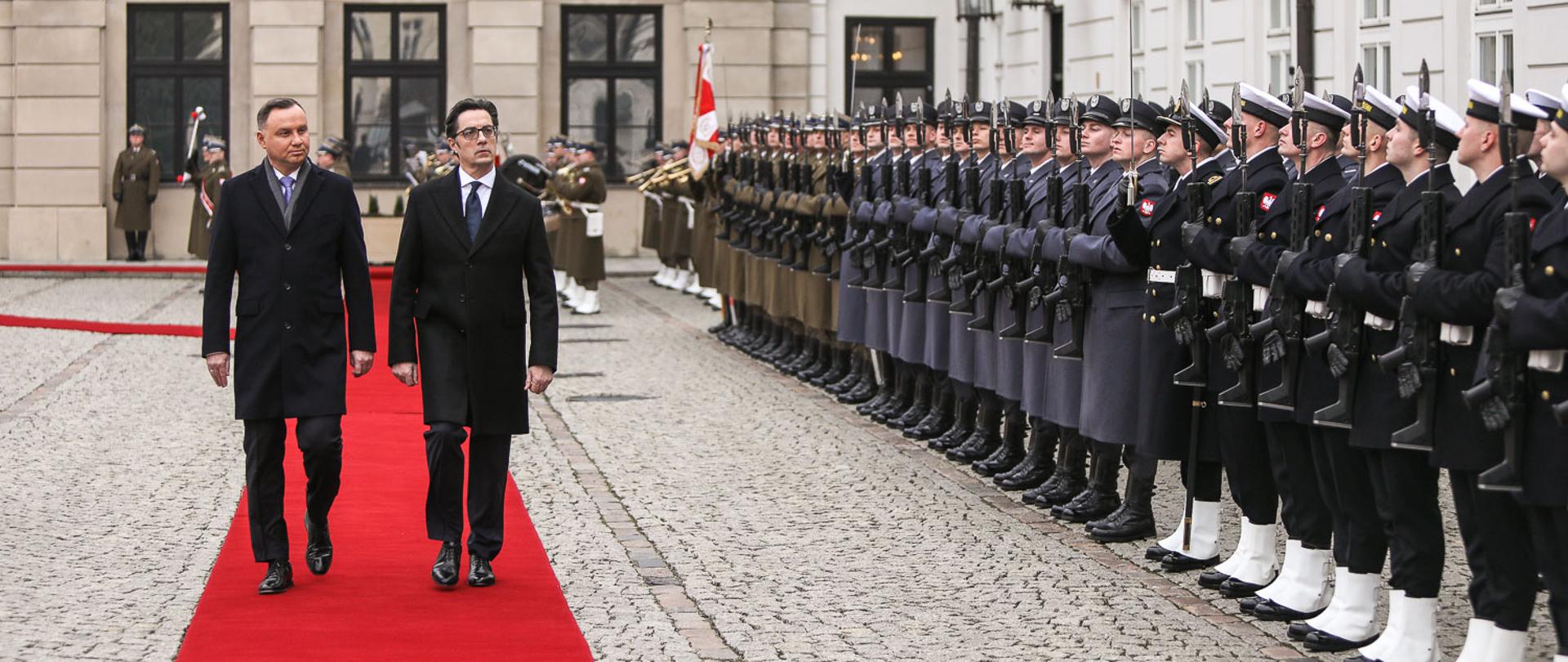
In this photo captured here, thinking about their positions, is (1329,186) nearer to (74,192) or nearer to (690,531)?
(690,531)

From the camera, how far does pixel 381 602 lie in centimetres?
842

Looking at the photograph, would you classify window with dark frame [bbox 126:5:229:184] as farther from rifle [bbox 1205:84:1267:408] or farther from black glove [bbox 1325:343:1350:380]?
black glove [bbox 1325:343:1350:380]

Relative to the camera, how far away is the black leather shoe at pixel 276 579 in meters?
8.55

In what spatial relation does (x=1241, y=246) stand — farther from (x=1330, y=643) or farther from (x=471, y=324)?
(x=471, y=324)

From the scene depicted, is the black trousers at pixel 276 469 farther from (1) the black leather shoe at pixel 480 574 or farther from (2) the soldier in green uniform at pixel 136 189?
(2) the soldier in green uniform at pixel 136 189

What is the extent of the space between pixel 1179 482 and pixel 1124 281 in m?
2.20

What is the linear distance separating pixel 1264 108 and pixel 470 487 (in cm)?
319

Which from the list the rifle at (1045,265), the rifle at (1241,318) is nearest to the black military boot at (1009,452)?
the rifle at (1045,265)

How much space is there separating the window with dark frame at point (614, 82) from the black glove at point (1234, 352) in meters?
24.7

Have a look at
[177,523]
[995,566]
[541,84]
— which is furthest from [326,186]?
[541,84]

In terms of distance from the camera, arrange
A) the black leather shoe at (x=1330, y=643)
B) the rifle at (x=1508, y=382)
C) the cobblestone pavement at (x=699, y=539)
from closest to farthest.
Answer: the rifle at (x=1508, y=382), the black leather shoe at (x=1330, y=643), the cobblestone pavement at (x=699, y=539)

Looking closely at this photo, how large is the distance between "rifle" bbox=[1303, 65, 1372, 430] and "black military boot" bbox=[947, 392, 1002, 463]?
4.82 meters

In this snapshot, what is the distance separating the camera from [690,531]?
1031cm

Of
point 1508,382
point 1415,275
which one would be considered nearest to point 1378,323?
point 1415,275
